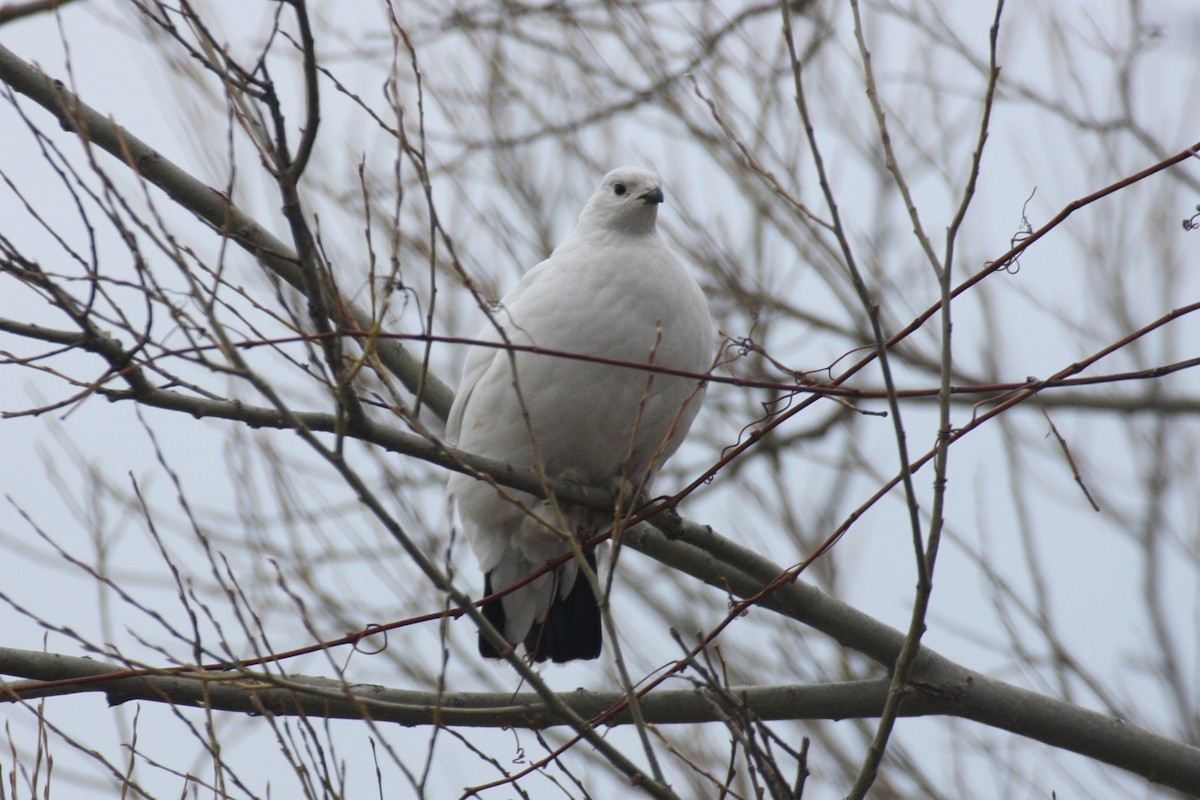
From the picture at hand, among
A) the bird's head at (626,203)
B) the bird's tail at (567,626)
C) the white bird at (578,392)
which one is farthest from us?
the bird's tail at (567,626)

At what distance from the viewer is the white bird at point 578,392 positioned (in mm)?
4020

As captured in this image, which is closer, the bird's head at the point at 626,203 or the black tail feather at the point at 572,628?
the bird's head at the point at 626,203

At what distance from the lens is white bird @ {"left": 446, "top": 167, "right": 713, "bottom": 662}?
13.2 ft

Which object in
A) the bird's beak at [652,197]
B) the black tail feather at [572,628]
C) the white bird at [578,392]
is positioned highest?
the bird's beak at [652,197]

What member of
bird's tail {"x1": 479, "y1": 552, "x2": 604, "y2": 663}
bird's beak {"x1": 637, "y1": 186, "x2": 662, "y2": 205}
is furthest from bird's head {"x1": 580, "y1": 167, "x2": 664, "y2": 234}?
bird's tail {"x1": 479, "y1": 552, "x2": 604, "y2": 663}

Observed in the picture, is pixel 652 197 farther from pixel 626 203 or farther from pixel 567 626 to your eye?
pixel 567 626

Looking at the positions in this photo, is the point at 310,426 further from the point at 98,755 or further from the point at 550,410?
the point at 550,410

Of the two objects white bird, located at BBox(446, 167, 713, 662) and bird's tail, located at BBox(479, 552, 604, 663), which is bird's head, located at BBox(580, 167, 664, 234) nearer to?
white bird, located at BBox(446, 167, 713, 662)

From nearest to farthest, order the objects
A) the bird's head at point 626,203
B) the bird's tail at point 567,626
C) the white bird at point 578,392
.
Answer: the white bird at point 578,392 → the bird's head at point 626,203 → the bird's tail at point 567,626

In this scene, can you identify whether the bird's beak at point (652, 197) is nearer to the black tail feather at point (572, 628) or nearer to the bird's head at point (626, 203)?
the bird's head at point (626, 203)

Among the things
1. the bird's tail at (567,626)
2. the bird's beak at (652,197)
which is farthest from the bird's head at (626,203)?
the bird's tail at (567,626)

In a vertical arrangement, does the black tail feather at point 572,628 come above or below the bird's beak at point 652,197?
below

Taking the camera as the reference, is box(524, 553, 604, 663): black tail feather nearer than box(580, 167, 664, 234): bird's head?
No

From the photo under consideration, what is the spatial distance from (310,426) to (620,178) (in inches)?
82.6
